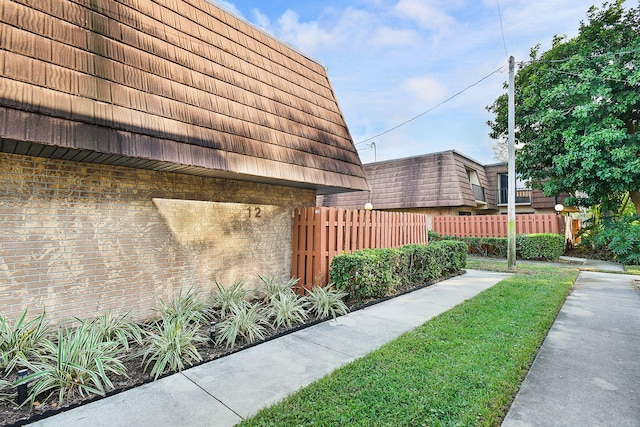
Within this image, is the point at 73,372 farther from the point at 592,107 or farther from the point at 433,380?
the point at 592,107

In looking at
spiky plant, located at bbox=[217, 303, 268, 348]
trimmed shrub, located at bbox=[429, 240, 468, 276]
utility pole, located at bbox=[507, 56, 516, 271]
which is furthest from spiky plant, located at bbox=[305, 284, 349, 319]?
utility pole, located at bbox=[507, 56, 516, 271]

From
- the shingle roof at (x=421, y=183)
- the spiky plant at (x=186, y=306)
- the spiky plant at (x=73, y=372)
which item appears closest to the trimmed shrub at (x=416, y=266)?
the spiky plant at (x=186, y=306)

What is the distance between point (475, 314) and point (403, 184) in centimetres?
1423

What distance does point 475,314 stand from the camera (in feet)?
15.5

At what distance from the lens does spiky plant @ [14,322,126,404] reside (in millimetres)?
2531

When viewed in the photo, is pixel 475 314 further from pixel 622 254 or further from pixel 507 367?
pixel 622 254

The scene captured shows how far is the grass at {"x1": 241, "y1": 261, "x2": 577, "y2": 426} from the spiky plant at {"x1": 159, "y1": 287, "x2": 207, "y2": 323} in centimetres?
229

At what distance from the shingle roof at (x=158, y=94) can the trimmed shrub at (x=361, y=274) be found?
Answer: 60.8 inches

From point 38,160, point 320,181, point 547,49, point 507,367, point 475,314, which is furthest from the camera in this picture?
point 547,49

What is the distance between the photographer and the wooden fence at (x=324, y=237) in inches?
235

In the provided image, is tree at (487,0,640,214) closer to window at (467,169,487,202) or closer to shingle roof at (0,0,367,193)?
window at (467,169,487,202)

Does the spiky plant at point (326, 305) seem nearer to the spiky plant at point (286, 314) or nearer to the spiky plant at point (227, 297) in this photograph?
the spiky plant at point (286, 314)

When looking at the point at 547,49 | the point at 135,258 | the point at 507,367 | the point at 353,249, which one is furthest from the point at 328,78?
the point at 547,49

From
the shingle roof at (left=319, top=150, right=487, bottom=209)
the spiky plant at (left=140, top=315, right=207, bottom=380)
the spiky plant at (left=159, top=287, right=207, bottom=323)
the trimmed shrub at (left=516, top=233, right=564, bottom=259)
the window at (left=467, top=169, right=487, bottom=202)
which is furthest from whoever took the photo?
the window at (left=467, top=169, right=487, bottom=202)
